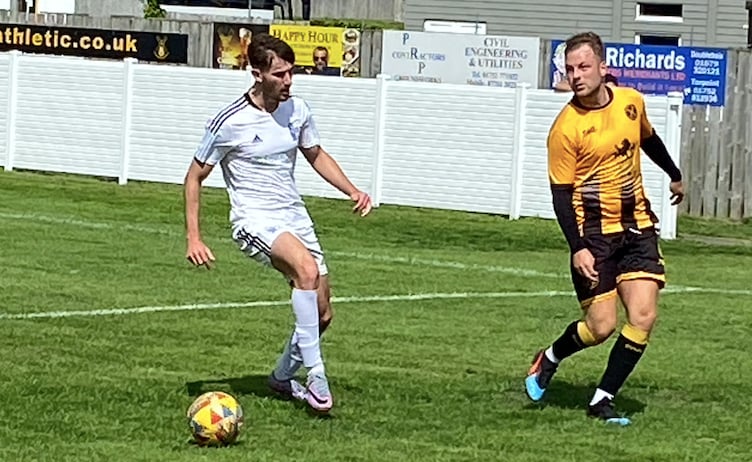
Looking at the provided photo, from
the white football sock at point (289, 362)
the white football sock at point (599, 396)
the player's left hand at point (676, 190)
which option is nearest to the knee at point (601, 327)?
the white football sock at point (599, 396)

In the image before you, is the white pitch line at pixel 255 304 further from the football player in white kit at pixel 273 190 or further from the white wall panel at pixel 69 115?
the white wall panel at pixel 69 115

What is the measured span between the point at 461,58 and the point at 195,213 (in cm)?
1910

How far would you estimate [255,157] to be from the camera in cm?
899

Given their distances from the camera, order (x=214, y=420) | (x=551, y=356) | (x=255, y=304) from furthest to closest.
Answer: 1. (x=255, y=304)
2. (x=551, y=356)
3. (x=214, y=420)

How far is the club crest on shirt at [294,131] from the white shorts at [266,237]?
18.3 inches

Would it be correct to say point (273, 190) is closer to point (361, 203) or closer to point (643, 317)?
point (361, 203)

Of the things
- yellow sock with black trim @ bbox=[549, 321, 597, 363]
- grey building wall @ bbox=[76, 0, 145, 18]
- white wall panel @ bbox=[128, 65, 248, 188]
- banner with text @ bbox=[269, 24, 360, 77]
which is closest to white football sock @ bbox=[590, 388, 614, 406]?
yellow sock with black trim @ bbox=[549, 321, 597, 363]

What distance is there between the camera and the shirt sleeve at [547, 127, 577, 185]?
28.9 feet

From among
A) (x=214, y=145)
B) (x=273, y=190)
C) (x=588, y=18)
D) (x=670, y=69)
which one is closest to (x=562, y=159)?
(x=273, y=190)

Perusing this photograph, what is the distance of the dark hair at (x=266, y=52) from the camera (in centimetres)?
873

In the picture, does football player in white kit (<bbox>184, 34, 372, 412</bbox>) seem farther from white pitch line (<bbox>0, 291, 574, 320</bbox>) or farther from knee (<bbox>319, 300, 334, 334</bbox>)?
white pitch line (<bbox>0, 291, 574, 320</bbox>)

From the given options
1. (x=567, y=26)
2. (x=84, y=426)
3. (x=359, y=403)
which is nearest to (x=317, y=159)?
(x=359, y=403)

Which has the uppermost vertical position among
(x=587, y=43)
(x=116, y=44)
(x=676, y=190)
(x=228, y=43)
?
(x=228, y=43)

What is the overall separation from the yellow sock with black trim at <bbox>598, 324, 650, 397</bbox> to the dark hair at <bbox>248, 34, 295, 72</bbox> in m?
2.22
